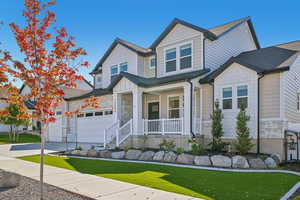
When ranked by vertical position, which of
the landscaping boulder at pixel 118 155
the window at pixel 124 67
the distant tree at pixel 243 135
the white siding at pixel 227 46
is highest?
the white siding at pixel 227 46

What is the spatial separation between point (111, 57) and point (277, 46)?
39.0 feet

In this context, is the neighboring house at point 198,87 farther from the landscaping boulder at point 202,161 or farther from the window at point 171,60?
the landscaping boulder at point 202,161

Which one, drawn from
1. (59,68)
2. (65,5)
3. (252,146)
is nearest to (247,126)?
(252,146)

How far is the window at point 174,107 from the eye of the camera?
15211 millimetres

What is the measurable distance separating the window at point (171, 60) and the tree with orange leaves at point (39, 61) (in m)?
10.3

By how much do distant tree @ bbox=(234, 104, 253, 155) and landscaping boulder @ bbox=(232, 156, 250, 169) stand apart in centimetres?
125

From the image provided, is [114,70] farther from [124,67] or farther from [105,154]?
[105,154]

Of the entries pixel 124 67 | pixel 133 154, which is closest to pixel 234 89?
pixel 133 154

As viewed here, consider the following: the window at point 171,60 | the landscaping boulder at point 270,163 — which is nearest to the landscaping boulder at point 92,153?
the window at point 171,60

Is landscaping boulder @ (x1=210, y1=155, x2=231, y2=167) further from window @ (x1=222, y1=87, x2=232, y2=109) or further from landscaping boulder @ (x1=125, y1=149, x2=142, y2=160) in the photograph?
landscaping boulder @ (x1=125, y1=149, x2=142, y2=160)

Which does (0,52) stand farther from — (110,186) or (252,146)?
(252,146)

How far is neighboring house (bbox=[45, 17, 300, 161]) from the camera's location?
1105 centimetres

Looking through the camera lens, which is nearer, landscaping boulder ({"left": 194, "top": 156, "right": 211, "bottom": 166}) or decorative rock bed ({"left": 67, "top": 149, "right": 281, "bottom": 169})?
decorative rock bed ({"left": 67, "top": 149, "right": 281, "bottom": 169})

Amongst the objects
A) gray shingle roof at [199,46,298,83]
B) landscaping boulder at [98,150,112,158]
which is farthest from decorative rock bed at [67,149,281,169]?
gray shingle roof at [199,46,298,83]
